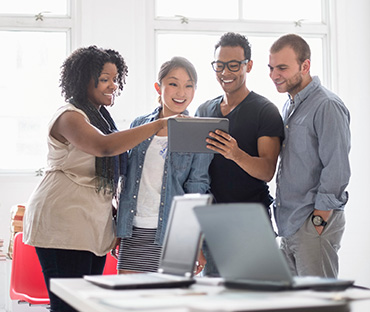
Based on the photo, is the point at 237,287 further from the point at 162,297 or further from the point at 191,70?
the point at 191,70

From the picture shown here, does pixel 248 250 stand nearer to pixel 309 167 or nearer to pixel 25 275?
pixel 309 167

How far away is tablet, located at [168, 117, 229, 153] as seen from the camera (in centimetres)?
204

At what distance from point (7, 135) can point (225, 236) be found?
3.23 metres

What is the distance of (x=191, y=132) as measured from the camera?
6.81 feet

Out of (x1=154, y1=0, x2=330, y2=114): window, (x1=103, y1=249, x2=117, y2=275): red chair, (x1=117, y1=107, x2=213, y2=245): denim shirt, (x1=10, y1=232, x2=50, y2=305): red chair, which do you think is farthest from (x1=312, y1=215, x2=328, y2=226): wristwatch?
(x1=154, y1=0, x2=330, y2=114): window

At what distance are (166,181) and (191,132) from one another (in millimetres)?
270

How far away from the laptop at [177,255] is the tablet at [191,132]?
560 mm

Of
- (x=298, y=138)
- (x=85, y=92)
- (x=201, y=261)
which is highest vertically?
(x=85, y=92)

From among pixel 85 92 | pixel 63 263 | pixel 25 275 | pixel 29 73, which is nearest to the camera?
pixel 63 263

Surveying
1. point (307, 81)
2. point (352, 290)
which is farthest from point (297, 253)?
point (352, 290)

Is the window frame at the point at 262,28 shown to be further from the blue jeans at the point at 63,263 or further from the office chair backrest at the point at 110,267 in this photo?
the blue jeans at the point at 63,263

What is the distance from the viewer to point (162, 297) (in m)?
1.19

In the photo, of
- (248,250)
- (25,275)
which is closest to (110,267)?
(25,275)

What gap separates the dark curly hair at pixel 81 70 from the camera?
7.21 feet
